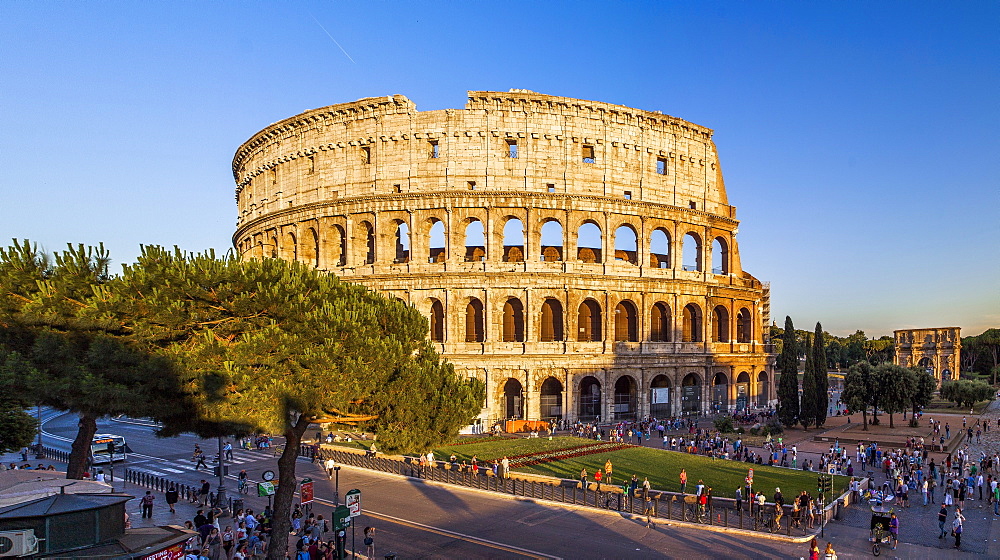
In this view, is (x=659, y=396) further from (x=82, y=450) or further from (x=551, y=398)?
(x=82, y=450)

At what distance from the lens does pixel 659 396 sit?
40.7 m

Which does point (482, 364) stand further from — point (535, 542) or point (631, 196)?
point (535, 542)

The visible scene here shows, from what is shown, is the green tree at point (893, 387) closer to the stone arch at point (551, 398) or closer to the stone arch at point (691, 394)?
the stone arch at point (691, 394)

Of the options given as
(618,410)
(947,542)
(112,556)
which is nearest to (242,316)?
(112,556)

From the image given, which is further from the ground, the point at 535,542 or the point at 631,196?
the point at 631,196

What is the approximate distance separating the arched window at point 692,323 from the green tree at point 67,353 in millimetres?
35720

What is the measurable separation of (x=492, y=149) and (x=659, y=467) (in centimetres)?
2226

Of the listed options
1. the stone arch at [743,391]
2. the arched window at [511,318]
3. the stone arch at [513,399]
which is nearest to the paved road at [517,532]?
the stone arch at [513,399]

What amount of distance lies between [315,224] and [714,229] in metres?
28.6

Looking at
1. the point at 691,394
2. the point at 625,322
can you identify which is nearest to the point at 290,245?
the point at 625,322

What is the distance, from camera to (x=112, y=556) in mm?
8859

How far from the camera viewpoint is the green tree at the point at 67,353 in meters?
13.6

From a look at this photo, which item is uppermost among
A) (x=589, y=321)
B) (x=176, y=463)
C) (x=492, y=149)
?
(x=492, y=149)

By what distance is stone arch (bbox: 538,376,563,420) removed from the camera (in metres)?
38.5
